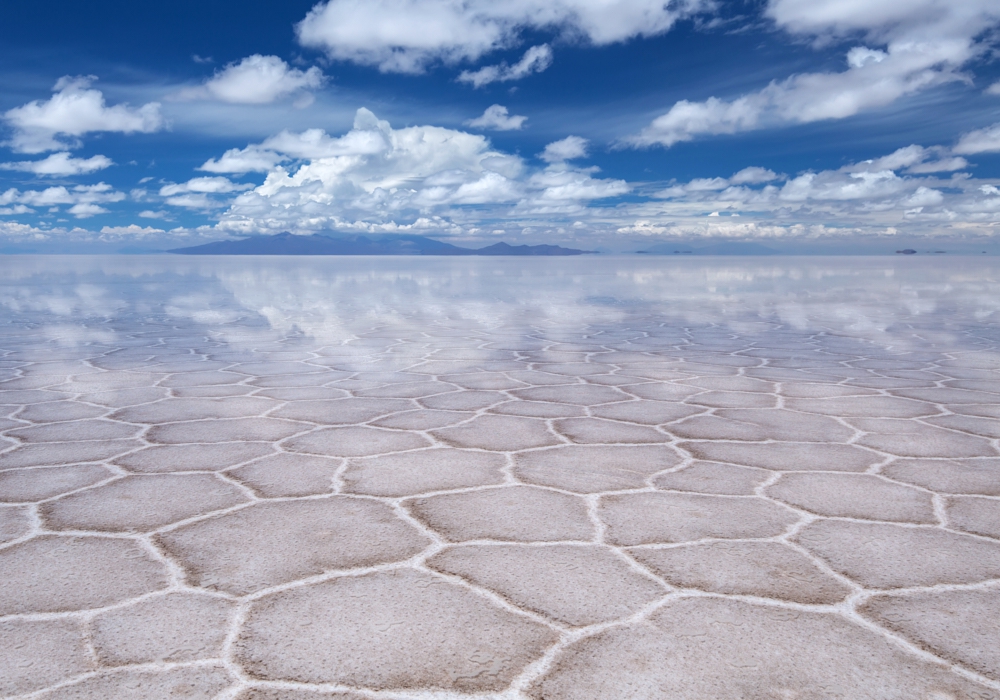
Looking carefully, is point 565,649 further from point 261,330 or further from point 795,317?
point 795,317

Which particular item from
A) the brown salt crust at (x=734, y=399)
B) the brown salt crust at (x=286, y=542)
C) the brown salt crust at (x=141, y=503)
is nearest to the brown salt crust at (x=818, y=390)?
the brown salt crust at (x=734, y=399)

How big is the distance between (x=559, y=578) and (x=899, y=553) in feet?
3.92

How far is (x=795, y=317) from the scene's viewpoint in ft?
36.4

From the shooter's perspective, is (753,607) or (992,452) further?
(992,452)

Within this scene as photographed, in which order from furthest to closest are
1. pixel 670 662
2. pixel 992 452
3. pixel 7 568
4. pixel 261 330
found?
pixel 261 330 → pixel 992 452 → pixel 7 568 → pixel 670 662

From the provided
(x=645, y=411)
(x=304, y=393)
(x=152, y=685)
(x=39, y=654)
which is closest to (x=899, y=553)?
(x=645, y=411)

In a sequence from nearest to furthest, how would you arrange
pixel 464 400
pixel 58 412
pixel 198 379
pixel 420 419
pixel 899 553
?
pixel 899 553 < pixel 420 419 < pixel 58 412 < pixel 464 400 < pixel 198 379

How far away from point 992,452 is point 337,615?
3.38m

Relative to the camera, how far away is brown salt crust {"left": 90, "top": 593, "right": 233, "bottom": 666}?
1850 millimetres

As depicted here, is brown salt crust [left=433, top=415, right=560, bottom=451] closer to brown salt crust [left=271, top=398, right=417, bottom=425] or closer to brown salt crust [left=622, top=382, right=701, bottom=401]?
brown salt crust [left=271, top=398, right=417, bottom=425]

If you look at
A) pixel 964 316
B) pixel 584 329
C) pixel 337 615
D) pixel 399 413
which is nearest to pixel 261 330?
pixel 584 329

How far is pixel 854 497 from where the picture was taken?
2.97m

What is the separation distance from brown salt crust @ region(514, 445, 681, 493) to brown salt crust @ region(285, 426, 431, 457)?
2.13 ft

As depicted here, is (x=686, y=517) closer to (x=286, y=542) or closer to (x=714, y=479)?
(x=714, y=479)
